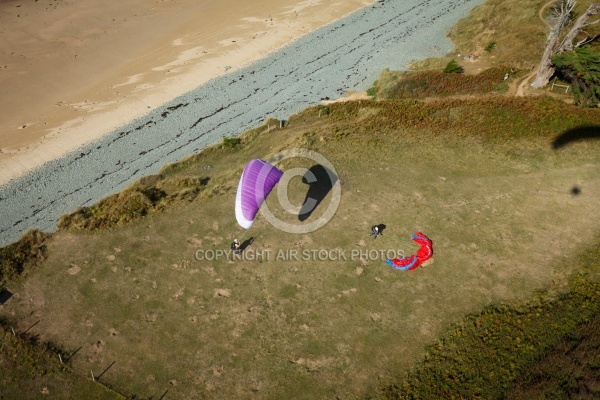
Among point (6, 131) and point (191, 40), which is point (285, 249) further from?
A: point (191, 40)

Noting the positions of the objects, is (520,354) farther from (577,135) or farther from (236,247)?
(577,135)

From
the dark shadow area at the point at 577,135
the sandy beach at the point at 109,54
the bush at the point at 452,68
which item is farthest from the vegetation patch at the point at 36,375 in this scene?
the bush at the point at 452,68

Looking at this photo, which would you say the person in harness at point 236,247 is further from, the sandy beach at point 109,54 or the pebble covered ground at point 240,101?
the sandy beach at point 109,54

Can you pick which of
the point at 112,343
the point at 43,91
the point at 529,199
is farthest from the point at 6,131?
the point at 529,199

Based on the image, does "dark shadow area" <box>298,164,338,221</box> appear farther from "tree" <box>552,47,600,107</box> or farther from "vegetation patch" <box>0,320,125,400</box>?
"tree" <box>552,47,600,107</box>

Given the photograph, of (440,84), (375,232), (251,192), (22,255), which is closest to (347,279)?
(375,232)
